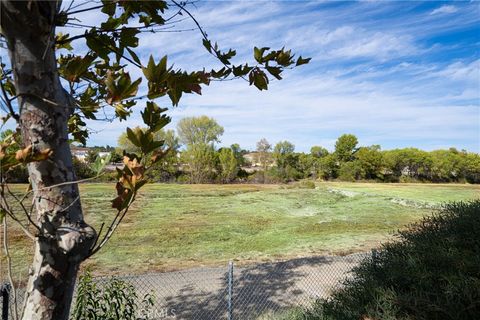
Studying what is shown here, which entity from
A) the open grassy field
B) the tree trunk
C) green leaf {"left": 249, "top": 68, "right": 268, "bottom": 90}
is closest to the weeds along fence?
the open grassy field

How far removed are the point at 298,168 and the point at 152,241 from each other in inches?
1575

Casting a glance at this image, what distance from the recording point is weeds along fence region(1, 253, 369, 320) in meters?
5.63

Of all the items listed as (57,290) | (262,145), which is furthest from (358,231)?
(262,145)

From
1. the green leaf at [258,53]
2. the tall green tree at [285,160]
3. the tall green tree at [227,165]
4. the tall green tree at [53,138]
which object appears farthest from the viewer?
the tall green tree at [285,160]

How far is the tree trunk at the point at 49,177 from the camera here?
2.99ft

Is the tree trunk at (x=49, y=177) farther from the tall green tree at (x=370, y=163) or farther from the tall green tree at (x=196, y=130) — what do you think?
the tall green tree at (x=370, y=163)

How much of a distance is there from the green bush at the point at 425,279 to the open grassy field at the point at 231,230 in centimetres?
409

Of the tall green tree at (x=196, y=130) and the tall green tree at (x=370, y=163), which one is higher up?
the tall green tree at (x=196, y=130)

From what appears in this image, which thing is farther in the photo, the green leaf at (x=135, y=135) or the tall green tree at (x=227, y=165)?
the tall green tree at (x=227, y=165)

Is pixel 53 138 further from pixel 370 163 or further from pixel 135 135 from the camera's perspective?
pixel 370 163

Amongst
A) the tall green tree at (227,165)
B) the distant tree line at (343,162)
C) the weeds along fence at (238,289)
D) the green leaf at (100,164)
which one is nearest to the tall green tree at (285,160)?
the distant tree line at (343,162)

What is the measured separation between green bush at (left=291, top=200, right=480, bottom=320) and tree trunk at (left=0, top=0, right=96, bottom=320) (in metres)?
2.31

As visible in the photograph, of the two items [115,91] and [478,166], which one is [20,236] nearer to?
[115,91]

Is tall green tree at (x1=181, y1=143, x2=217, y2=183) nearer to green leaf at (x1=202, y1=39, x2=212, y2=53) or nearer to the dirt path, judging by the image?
the dirt path
